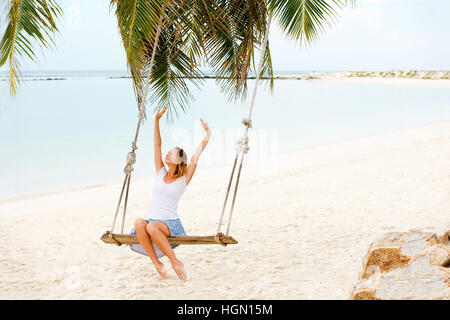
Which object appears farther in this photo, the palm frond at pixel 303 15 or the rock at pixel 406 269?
the palm frond at pixel 303 15

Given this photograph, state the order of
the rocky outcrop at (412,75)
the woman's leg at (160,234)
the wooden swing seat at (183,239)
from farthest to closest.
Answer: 1. the rocky outcrop at (412,75)
2. the woman's leg at (160,234)
3. the wooden swing seat at (183,239)

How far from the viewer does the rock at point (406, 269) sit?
2135 mm

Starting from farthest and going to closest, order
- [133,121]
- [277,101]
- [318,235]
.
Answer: [277,101] < [133,121] < [318,235]

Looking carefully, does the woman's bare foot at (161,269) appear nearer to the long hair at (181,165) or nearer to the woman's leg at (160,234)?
the woman's leg at (160,234)

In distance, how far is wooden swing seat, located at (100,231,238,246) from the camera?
2.66m

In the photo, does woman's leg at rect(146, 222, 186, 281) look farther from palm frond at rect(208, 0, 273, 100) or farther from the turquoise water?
the turquoise water

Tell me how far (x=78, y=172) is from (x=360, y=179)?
18.2 feet

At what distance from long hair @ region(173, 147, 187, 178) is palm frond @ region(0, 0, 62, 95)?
103 centimetres

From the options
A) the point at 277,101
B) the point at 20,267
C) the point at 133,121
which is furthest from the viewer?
the point at 277,101

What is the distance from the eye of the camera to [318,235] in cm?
432

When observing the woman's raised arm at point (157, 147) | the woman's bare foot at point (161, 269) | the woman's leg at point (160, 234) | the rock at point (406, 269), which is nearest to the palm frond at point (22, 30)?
the woman's raised arm at point (157, 147)

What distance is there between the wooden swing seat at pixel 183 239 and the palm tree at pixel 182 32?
2.48 ft
